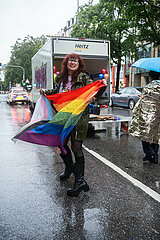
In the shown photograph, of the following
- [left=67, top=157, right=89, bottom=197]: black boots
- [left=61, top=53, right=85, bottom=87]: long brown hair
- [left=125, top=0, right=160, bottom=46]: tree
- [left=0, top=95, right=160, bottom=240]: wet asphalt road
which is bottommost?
[left=0, top=95, right=160, bottom=240]: wet asphalt road

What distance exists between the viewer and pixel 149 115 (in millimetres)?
4711

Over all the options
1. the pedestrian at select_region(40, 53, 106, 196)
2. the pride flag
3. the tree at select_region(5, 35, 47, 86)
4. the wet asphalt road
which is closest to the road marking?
the wet asphalt road

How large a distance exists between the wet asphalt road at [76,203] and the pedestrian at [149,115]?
64 centimetres

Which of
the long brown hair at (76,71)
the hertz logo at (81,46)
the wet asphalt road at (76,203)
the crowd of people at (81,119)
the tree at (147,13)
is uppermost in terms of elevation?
the tree at (147,13)

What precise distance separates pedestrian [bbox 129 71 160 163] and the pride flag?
1.08 meters

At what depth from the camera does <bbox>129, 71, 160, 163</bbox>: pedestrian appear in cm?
441

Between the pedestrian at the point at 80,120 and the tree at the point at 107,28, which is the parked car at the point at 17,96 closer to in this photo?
the tree at the point at 107,28

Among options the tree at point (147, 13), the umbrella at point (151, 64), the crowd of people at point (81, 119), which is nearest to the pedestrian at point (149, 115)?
the crowd of people at point (81, 119)

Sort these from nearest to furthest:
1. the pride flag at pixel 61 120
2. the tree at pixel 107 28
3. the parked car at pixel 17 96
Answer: the pride flag at pixel 61 120 → the tree at pixel 107 28 → the parked car at pixel 17 96

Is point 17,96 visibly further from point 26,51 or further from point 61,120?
point 26,51

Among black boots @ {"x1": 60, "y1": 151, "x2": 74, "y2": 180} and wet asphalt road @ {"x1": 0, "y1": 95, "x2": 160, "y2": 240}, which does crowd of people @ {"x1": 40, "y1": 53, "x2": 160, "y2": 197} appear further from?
wet asphalt road @ {"x1": 0, "y1": 95, "x2": 160, "y2": 240}

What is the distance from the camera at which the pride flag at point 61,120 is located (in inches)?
145

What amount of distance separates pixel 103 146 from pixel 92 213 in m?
3.87

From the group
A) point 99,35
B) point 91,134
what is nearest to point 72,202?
point 91,134
